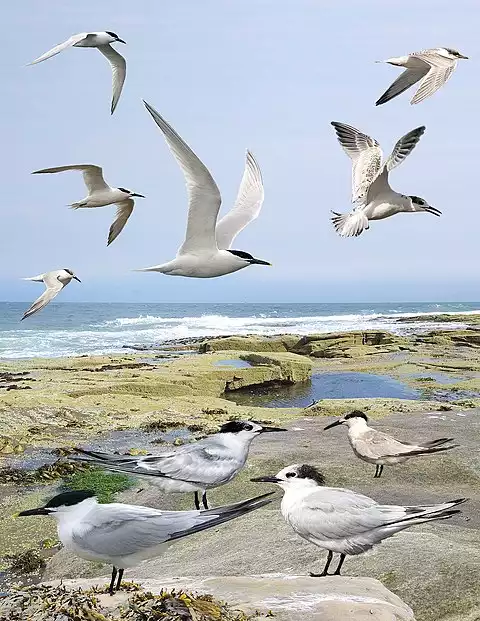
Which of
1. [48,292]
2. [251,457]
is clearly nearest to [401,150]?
[48,292]

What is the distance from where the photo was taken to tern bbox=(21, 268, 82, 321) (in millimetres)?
4607

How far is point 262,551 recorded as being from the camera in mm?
6531

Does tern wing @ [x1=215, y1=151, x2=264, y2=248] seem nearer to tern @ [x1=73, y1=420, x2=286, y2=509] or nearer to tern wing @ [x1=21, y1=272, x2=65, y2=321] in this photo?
tern wing @ [x1=21, y1=272, x2=65, y2=321]

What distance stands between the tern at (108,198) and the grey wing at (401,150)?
1.87 metres

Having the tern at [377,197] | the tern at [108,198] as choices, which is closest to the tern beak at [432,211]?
the tern at [377,197]

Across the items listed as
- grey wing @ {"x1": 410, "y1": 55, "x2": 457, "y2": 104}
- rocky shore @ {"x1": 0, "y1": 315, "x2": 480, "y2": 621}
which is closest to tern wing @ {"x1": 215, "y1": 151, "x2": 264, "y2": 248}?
grey wing @ {"x1": 410, "y1": 55, "x2": 457, "y2": 104}

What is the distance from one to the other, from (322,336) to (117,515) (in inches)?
1254

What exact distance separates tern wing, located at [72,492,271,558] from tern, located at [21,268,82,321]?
4.74ft

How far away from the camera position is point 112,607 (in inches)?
147

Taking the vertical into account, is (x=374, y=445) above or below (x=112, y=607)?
above

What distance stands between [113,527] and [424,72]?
3.44 m

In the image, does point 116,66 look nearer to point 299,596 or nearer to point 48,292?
point 48,292

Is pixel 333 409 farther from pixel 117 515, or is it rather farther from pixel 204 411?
pixel 117 515

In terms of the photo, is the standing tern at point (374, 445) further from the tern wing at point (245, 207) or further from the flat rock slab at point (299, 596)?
the flat rock slab at point (299, 596)
